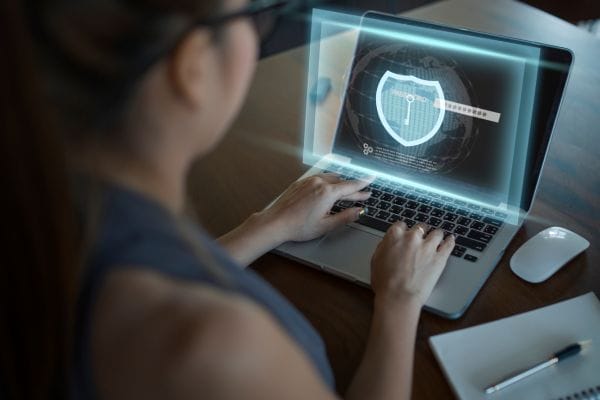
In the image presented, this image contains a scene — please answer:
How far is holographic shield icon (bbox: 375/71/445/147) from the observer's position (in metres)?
1.02

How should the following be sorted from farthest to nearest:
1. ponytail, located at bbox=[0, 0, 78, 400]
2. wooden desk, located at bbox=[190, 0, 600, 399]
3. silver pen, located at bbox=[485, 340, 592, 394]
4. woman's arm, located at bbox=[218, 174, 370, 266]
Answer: woman's arm, located at bbox=[218, 174, 370, 266], wooden desk, located at bbox=[190, 0, 600, 399], silver pen, located at bbox=[485, 340, 592, 394], ponytail, located at bbox=[0, 0, 78, 400]

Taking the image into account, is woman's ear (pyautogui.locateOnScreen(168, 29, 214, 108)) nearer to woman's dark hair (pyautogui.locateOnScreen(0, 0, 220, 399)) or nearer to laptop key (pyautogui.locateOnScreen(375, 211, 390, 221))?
woman's dark hair (pyautogui.locateOnScreen(0, 0, 220, 399))

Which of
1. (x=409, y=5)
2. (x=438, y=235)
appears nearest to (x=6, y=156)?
(x=438, y=235)

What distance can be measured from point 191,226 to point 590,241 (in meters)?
0.67

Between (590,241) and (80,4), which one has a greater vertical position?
(80,4)

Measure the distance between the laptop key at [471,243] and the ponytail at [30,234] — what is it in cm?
60

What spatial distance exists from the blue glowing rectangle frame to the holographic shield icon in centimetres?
7


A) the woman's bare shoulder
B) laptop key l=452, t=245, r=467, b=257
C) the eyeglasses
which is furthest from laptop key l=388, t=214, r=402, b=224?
the woman's bare shoulder

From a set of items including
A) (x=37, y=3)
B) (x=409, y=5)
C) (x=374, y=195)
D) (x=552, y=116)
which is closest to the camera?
(x=37, y=3)

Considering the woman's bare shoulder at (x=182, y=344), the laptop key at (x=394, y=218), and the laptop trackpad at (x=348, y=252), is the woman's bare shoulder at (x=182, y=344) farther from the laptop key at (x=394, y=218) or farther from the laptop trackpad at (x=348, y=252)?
the laptop key at (x=394, y=218)

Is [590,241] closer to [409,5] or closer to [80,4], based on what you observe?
[80,4]

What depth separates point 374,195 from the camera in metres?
1.06

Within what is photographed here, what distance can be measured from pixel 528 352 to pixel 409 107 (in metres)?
0.43

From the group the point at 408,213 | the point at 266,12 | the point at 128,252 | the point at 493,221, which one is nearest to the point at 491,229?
the point at 493,221
